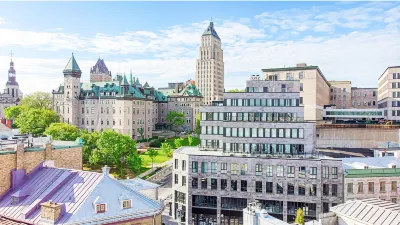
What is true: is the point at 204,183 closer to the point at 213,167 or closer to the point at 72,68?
the point at 213,167

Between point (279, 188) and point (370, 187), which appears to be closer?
point (370, 187)

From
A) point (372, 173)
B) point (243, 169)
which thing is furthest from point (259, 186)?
point (372, 173)

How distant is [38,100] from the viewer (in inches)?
6289

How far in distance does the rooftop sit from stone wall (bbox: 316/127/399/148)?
204 ft

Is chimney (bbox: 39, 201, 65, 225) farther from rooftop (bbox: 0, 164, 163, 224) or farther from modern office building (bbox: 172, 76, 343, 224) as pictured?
modern office building (bbox: 172, 76, 343, 224)

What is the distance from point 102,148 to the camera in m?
81.0

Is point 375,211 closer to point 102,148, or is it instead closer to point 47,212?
point 47,212

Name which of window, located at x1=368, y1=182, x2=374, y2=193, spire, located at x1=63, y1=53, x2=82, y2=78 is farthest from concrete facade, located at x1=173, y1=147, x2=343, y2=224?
spire, located at x1=63, y1=53, x2=82, y2=78

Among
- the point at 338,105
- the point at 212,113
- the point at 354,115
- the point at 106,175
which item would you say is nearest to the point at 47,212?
the point at 106,175

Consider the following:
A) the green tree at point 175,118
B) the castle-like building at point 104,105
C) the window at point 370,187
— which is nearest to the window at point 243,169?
the window at point 370,187

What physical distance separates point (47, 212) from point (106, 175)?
4.77 meters

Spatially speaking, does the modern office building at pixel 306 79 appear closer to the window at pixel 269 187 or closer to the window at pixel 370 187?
the window at pixel 269 187

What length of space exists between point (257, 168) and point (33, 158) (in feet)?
108

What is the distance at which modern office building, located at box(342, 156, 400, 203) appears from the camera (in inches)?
1948
